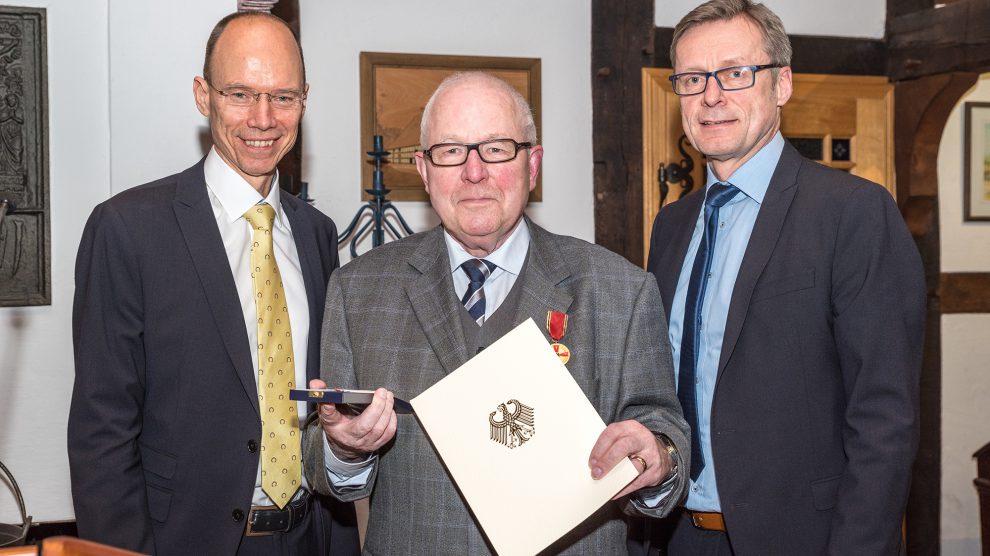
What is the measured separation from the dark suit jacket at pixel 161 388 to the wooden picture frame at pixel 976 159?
474 centimetres

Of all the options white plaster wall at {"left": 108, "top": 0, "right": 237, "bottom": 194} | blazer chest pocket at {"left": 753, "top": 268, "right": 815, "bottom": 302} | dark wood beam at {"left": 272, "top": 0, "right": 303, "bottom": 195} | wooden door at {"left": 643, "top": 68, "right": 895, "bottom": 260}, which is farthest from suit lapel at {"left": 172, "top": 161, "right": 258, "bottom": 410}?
wooden door at {"left": 643, "top": 68, "right": 895, "bottom": 260}

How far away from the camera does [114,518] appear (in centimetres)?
187

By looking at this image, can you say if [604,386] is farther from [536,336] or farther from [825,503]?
[825,503]

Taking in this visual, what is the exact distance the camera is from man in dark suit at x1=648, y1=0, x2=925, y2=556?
1811 mm

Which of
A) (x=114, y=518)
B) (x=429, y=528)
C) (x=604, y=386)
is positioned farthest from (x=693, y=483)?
(x=114, y=518)

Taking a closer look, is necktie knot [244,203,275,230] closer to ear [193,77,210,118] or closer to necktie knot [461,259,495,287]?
ear [193,77,210,118]

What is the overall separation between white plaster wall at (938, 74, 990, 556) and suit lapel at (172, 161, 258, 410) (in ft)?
14.8

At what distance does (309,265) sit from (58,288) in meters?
1.29

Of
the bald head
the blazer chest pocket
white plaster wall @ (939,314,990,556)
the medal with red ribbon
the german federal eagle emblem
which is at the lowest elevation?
white plaster wall @ (939,314,990,556)

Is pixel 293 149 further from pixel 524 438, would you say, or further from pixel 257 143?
pixel 524 438

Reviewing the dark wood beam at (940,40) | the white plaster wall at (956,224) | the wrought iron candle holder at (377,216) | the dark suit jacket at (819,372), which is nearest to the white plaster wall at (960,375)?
the white plaster wall at (956,224)

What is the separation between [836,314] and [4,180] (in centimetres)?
255

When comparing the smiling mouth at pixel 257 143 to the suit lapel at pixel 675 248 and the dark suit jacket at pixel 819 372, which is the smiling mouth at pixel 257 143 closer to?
the suit lapel at pixel 675 248

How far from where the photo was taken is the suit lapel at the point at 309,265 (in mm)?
→ 2119
